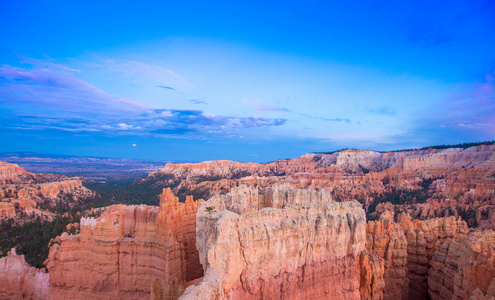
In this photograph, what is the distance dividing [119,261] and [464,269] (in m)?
18.3

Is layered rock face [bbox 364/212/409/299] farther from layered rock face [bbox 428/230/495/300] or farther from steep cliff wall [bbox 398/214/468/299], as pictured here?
layered rock face [bbox 428/230/495/300]

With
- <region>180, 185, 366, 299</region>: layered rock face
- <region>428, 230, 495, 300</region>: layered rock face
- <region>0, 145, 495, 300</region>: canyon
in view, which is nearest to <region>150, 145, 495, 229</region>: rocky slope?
<region>428, 230, 495, 300</region>: layered rock face

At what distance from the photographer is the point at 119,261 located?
16.7 meters

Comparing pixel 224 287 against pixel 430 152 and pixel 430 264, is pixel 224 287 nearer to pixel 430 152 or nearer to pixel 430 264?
pixel 430 264

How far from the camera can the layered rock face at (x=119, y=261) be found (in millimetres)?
15883

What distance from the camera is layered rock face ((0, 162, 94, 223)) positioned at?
4130cm

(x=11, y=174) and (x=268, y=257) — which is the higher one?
(x=11, y=174)

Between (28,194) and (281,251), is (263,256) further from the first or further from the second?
(28,194)

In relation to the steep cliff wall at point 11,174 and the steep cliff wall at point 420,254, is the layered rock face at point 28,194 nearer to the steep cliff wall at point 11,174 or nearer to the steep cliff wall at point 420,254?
the steep cliff wall at point 11,174

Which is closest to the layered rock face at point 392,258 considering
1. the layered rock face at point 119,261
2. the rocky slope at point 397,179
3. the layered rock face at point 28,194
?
the layered rock face at point 119,261

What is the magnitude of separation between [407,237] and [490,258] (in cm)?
600

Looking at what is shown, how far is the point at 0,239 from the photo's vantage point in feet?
110

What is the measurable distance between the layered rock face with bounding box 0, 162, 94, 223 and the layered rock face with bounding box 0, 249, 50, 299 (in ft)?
87.2

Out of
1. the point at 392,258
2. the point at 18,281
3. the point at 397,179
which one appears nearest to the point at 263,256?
the point at 392,258
